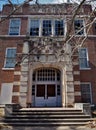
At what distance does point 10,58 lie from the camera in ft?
67.2

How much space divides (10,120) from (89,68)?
10380mm

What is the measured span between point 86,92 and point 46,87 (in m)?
3.86

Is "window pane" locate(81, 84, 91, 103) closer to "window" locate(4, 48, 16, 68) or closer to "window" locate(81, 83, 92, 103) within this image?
"window" locate(81, 83, 92, 103)

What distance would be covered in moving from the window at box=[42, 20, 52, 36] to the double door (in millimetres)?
6048

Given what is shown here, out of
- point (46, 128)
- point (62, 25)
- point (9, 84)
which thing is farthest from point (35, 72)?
point (46, 128)

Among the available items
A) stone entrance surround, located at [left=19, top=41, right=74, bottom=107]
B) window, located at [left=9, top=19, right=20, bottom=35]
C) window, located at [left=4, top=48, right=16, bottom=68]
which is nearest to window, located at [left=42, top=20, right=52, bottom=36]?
window, located at [left=9, top=19, right=20, bottom=35]

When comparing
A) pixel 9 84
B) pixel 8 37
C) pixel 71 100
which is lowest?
pixel 71 100

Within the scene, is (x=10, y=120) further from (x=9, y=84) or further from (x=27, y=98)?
(x=9, y=84)

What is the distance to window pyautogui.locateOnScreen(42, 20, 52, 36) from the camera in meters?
21.9

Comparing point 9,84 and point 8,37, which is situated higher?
point 8,37

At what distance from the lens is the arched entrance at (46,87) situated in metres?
18.7

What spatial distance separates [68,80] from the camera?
58.3 ft

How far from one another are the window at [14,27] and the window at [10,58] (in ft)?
7.32

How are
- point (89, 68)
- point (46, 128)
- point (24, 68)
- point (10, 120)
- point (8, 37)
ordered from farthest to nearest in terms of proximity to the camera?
point (8, 37) → point (89, 68) → point (24, 68) → point (10, 120) → point (46, 128)
